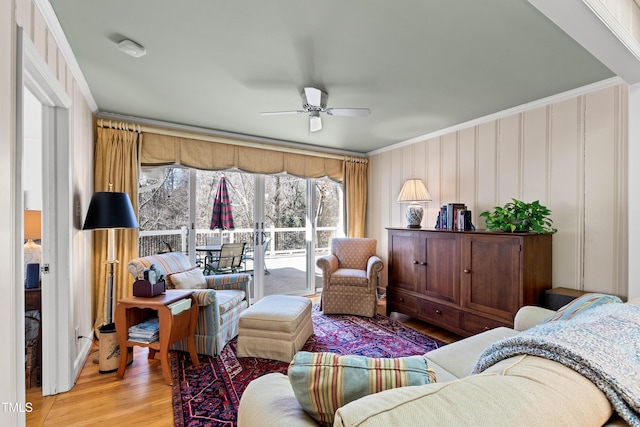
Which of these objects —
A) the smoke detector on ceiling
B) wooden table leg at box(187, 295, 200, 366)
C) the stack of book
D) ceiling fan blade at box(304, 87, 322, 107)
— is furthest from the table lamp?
the smoke detector on ceiling

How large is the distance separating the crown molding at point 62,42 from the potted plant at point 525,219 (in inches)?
138

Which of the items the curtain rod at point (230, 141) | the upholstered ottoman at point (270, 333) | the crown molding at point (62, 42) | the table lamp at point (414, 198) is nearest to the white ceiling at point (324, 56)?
the crown molding at point (62, 42)

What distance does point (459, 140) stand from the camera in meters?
3.65

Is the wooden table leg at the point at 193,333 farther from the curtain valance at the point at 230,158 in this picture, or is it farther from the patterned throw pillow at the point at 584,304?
the patterned throw pillow at the point at 584,304

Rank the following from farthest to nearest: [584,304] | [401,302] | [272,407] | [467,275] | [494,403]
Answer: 1. [401,302]
2. [467,275]
3. [584,304]
4. [272,407]
5. [494,403]

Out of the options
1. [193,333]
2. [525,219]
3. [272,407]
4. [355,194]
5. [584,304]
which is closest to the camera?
[272,407]

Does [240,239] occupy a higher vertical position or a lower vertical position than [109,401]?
higher

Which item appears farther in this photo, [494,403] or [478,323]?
[478,323]

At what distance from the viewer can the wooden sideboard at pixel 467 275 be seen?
2.61 meters

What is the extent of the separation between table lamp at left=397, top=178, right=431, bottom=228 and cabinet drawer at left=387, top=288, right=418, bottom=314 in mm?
866

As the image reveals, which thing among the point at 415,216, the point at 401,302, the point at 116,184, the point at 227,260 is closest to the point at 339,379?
the point at 401,302

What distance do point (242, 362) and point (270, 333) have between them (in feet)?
1.09

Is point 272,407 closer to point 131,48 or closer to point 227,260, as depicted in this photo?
point 131,48

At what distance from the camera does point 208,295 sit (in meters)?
2.58
